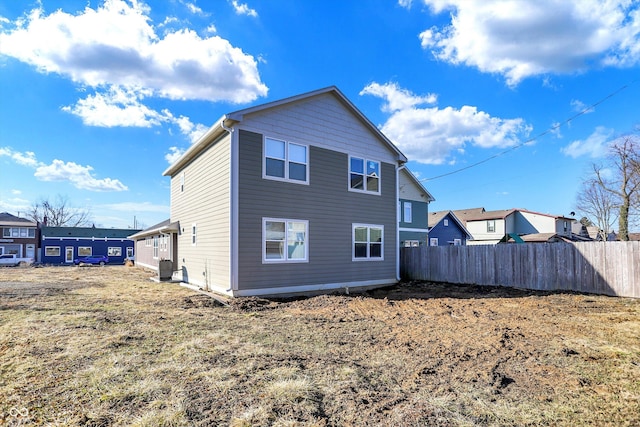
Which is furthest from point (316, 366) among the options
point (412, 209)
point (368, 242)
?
point (412, 209)

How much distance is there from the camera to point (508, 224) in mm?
39062

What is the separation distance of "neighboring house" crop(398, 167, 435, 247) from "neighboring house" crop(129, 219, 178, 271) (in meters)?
14.7

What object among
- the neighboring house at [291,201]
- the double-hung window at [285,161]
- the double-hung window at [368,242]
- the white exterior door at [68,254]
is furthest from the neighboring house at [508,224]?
the white exterior door at [68,254]

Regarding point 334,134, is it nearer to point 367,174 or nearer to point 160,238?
point 367,174

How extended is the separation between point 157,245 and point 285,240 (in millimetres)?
11689

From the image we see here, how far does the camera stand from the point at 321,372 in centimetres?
417

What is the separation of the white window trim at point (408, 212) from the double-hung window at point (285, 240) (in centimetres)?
1416

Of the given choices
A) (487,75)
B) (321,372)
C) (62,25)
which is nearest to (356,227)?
(321,372)

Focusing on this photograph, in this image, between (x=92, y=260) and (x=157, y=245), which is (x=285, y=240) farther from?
(x=92, y=260)

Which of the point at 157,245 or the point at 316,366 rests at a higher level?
the point at 157,245

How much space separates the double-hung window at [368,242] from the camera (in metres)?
12.5

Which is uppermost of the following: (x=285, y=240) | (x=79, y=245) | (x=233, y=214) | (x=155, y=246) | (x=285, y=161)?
(x=285, y=161)

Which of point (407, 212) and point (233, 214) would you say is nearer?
point (233, 214)

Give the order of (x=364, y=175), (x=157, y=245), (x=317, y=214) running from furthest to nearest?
(x=157, y=245) < (x=364, y=175) < (x=317, y=214)
